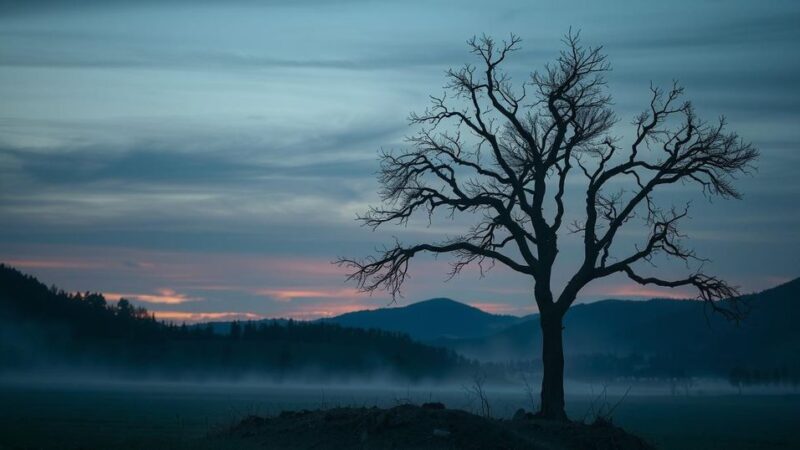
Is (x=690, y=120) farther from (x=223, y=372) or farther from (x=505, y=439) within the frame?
(x=223, y=372)

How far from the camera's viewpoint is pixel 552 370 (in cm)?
2675

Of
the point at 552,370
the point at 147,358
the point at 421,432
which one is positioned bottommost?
the point at 421,432

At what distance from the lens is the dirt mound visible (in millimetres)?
20859

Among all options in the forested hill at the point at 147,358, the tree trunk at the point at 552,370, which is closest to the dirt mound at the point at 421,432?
the tree trunk at the point at 552,370

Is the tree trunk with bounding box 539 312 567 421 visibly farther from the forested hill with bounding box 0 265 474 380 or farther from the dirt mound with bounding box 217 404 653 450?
the forested hill with bounding box 0 265 474 380

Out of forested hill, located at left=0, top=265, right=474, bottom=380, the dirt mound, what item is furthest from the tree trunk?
forested hill, located at left=0, top=265, right=474, bottom=380

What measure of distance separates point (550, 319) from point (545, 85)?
6.62 meters

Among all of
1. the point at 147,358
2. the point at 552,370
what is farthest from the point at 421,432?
the point at 147,358

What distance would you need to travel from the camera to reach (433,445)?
20.5 m

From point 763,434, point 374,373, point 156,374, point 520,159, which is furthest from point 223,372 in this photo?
point 520,159

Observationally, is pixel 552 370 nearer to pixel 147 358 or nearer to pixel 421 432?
pixel 421 432

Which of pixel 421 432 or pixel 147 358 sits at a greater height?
pixel 147 358

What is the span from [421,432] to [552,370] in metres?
6.69

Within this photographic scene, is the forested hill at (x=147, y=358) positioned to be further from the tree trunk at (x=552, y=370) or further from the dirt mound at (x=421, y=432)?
the dirt mound at (x=421, y=432)
